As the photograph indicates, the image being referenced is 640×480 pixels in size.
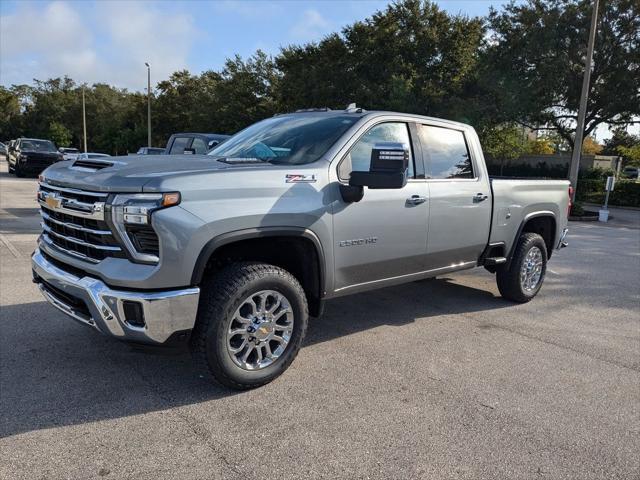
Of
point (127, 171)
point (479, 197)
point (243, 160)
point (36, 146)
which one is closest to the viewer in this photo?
point (127, 171)

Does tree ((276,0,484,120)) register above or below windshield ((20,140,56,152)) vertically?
above

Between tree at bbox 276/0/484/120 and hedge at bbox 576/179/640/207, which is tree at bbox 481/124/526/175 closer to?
tree at bbox 276/0/484/120

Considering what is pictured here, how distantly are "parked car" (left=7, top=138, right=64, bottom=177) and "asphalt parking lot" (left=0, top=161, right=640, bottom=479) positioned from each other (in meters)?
21.1

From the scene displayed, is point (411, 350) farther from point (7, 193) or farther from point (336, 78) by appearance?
point (336, 78)

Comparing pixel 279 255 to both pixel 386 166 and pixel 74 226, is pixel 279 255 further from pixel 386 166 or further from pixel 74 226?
pixel 74 226

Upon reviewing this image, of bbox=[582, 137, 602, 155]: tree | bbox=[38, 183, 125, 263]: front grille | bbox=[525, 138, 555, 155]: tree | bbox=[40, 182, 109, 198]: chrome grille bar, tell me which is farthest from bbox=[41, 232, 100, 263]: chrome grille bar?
bbox=[582, 137, 602, 155]: tree

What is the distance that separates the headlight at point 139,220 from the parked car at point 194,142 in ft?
28.6

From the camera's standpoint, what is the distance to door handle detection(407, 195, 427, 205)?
14.7ft

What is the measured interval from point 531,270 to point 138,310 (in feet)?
15.5

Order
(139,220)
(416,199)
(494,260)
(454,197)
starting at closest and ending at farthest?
(139,220) → (416,199) → (454,197) → (494,260)

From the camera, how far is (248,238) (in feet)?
11.4

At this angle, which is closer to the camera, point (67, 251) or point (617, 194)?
point (67, 251)

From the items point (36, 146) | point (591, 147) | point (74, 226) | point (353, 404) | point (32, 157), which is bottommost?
point (353, 404)

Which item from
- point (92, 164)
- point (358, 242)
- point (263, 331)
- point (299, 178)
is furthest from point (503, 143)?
point (92, 164)
